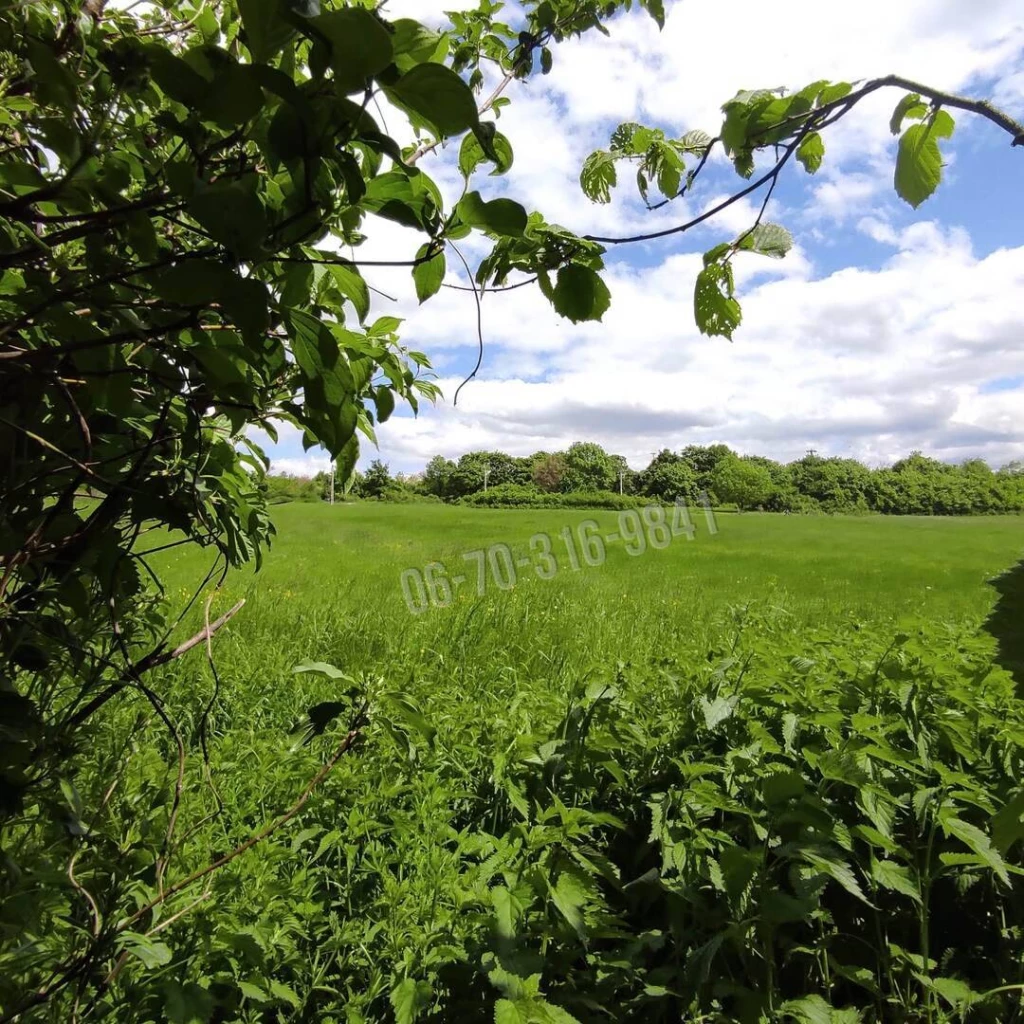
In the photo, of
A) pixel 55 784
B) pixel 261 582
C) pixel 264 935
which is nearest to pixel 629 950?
pixel 264 935

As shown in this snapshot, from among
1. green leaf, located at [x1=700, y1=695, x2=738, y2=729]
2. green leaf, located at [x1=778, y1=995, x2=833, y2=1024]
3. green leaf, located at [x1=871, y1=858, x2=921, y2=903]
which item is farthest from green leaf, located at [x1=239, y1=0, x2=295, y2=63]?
green leaf, located at [x1=700, y1=695, x2=738, y2=729]

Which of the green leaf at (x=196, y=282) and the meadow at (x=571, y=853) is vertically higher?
the green leaf at (x=196, y=282)

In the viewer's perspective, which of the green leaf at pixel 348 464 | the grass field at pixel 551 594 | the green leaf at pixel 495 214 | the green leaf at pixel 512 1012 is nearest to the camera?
the green leaf at pixel 495 214

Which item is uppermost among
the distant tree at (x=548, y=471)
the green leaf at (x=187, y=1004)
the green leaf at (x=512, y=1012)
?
the distant tree at (x=548, y=471)

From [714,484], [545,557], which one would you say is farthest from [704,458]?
[545,557]

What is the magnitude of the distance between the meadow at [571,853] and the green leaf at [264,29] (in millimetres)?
908

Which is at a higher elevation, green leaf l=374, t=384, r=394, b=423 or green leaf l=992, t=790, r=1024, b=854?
A: green leaf l=374, t=384, r=394, b=423

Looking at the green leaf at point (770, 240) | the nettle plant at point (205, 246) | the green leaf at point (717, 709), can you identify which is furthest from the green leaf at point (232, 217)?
the green leaf at point (717, 709)

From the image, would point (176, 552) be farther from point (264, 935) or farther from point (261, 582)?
point (264, 935)

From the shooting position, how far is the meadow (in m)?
1.38

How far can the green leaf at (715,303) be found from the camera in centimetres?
105

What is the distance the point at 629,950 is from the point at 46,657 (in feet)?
5.11

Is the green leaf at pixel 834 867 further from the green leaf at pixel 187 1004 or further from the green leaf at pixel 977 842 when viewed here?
the green leaf at pixel 187 1004

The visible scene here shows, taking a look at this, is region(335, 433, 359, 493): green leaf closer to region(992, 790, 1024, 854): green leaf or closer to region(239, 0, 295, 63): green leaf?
region(239, 0, 295, 63): green leaf
